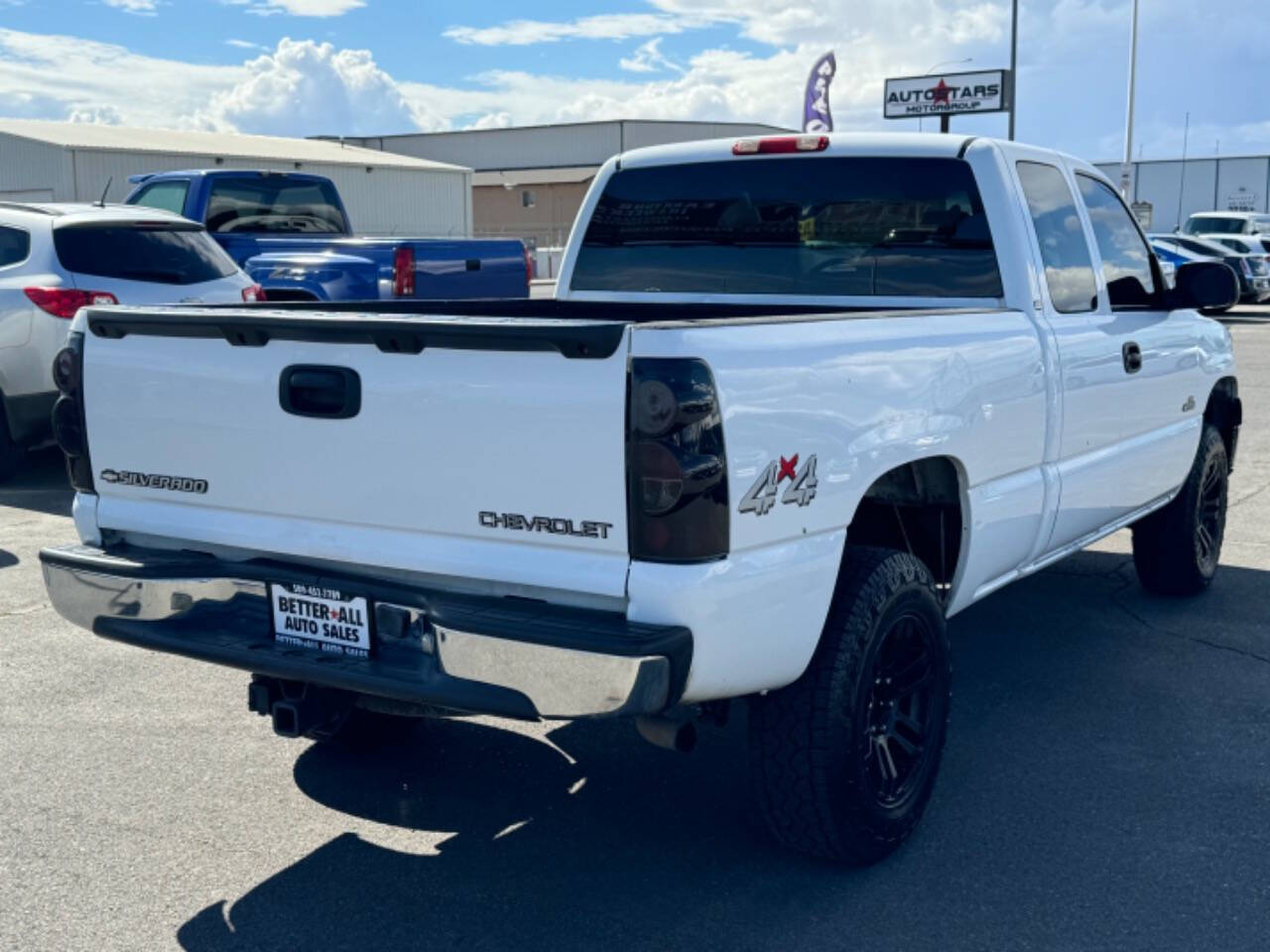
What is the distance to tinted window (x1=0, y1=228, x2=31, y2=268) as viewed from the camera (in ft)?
30.1

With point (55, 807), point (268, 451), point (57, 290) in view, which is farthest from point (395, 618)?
point (57, 290)

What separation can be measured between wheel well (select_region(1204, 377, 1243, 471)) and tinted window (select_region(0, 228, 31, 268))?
693cm

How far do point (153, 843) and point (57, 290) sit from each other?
5842 mm

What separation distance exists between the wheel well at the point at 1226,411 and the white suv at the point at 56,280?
6030mm

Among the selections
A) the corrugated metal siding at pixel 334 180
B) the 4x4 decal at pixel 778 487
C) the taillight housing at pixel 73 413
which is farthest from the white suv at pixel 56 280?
the corrugated metal siding at pixel 334 180

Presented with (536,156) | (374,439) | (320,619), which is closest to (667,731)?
(320,619)

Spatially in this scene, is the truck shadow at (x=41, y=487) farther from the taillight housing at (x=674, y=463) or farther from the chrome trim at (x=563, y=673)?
the taillight housing at (x=674, y=463)

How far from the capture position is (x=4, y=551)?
24.5ft

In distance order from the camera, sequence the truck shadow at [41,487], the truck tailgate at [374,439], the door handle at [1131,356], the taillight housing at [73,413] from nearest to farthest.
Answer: the truck tailgate at [374,439], the taillight housing at [73,413], the door handle at [1131,356], the truck shadow at [41,487]

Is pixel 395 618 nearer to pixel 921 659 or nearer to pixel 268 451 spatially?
pixel 268 451

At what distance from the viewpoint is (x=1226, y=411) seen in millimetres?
6941

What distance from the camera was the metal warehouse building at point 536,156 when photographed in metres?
55.2

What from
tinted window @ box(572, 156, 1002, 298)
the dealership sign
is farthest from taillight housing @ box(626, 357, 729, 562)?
the dealership sign

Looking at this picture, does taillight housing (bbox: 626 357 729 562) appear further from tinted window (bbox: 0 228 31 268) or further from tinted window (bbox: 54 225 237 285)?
tinted window (bbox: 0 228 31 268)
